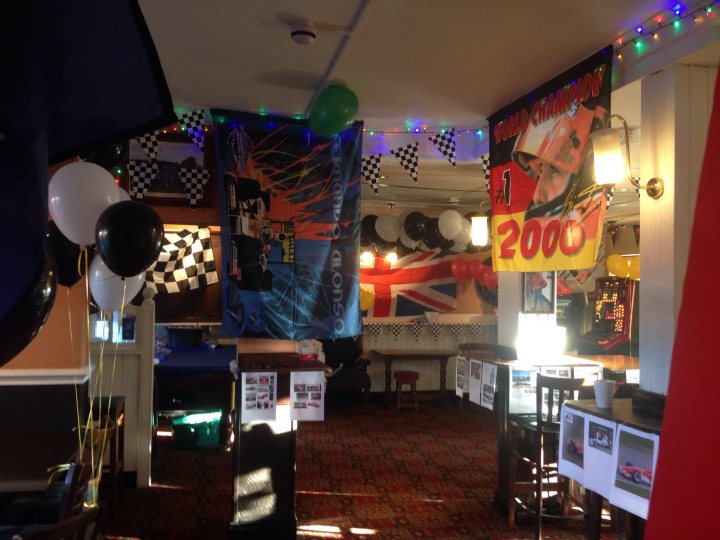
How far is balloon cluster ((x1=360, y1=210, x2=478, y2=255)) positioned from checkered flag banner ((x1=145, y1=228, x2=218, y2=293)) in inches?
89.8

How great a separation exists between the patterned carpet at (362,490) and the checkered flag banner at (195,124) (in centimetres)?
279

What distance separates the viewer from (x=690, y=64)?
298 cm

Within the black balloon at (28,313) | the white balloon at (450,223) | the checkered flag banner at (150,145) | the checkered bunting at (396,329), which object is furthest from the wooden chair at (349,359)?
the black balloon at (28,313)

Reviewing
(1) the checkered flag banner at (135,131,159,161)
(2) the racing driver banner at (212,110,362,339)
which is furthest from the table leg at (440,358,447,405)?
(1) the checkered flag banner at (135,131,159,161)

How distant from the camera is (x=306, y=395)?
375 cm

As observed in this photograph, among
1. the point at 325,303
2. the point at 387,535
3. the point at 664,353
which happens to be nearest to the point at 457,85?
the point at 325,303

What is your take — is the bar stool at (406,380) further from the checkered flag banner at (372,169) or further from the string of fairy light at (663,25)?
the string of fairy light at (663,25)

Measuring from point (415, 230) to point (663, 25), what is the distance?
222 inches

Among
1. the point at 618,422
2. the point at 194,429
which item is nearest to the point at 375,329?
the point at 194,429

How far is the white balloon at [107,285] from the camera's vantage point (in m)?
2.98

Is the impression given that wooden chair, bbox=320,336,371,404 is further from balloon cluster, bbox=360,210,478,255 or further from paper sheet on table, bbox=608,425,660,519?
paper sheet on table, bbox=608,425,660,519

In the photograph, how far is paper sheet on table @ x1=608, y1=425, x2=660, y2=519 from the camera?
2529 millimetres

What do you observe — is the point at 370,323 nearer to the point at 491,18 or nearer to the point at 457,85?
the point at 457,85

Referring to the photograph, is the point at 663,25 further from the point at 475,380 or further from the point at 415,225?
the point at 415,225
